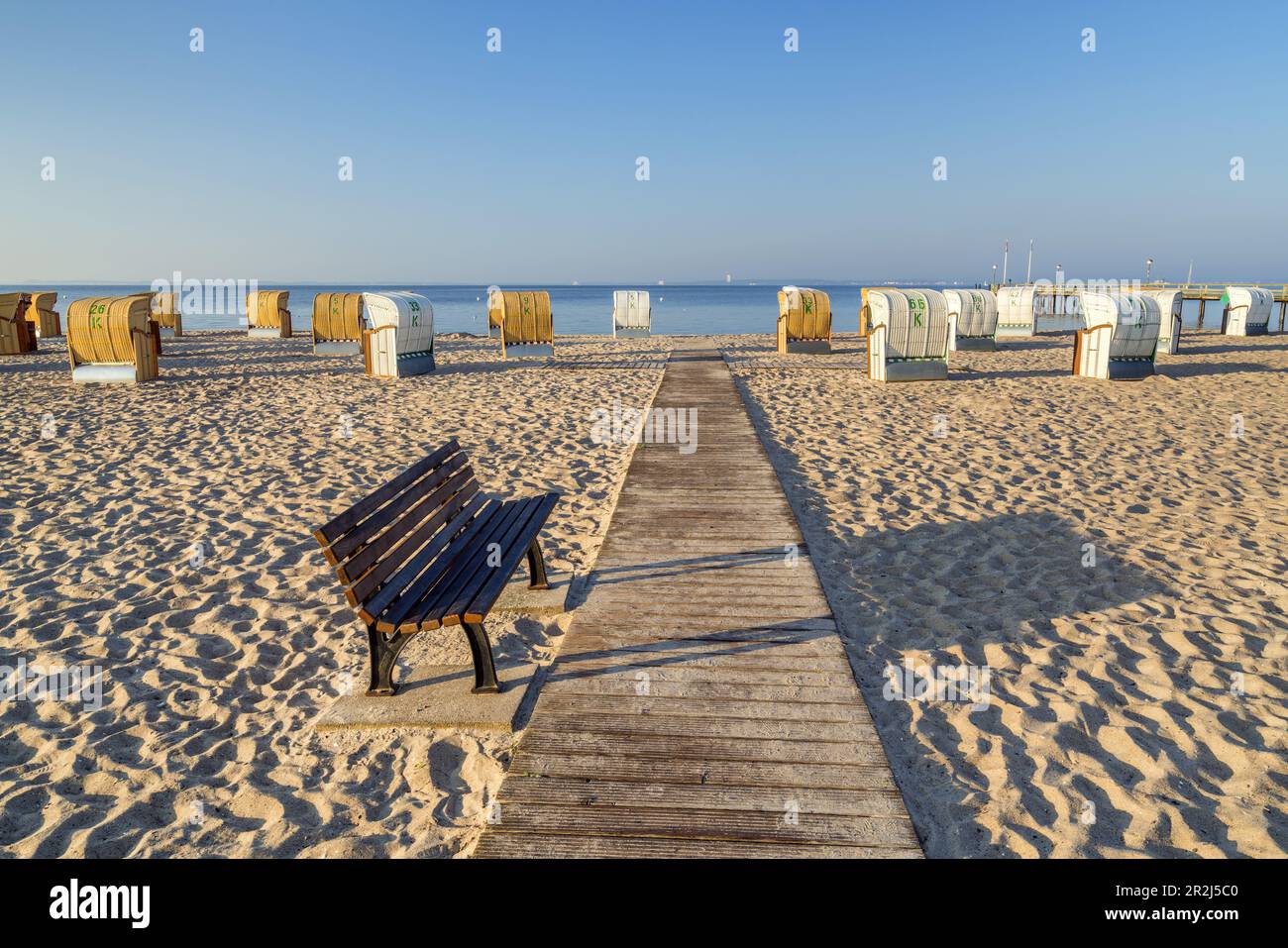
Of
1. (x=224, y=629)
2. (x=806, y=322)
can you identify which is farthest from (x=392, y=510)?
(x=806, y=322)

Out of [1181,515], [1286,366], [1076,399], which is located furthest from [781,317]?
[1181,515]

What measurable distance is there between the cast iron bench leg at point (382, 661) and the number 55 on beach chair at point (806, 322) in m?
18.8

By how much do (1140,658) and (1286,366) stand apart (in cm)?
1810

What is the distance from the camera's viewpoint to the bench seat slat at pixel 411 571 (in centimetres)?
322

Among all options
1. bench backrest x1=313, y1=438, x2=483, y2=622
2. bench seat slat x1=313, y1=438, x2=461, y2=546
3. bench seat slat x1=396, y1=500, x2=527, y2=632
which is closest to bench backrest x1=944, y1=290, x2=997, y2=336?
bench seat slat x1=396, y1=500, x2=527, y2=632

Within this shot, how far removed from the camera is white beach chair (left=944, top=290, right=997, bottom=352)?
2159 cm

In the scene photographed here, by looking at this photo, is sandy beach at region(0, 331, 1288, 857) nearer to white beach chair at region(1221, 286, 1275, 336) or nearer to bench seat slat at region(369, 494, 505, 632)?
bench seat slat at region(369, 494, 505, 632)

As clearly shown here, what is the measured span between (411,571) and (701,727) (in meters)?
1.60

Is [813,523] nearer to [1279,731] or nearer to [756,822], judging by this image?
[1279,731]

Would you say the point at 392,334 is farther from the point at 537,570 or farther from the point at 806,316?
the point at 537,570

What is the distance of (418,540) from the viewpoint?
394 centimetres

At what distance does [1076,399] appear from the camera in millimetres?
12648

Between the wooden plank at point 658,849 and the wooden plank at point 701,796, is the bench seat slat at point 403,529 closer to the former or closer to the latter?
the wooden plank at point 701,796

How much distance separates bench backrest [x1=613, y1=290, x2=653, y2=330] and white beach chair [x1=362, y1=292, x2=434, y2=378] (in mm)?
10587
